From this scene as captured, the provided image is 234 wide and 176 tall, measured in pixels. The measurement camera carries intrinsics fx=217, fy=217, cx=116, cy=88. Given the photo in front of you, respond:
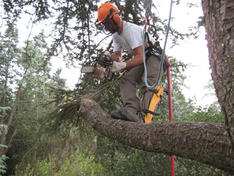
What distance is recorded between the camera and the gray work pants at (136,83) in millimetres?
2805

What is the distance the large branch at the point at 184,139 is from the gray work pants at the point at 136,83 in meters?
0.92

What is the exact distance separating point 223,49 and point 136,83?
2.02 meters

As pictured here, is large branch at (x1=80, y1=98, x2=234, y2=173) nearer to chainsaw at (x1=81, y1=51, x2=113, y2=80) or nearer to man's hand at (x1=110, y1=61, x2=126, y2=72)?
man's hand at (x1=110, y1=61, x2=126, y2=72)

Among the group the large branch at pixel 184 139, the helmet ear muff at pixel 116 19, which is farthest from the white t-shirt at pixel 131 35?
the large branch at pixel 184 139

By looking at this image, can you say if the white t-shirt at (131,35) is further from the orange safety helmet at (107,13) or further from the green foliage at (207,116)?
the green foliage at (207,116)

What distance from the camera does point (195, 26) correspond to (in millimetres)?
2188

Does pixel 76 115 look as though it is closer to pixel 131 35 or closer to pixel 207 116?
pixel 131 35

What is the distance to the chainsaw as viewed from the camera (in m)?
3.01

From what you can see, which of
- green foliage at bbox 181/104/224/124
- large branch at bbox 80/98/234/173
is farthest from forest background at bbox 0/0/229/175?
large branch at bbox 80/98/234/173

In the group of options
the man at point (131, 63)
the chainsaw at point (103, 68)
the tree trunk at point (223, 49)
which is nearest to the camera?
the tree trunk at point (223, 49)

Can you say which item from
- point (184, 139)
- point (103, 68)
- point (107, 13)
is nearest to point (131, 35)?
point (107, 13)

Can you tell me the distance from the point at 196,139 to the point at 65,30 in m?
4.30

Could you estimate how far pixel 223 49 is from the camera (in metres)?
1.07

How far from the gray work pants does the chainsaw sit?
0.79ft
